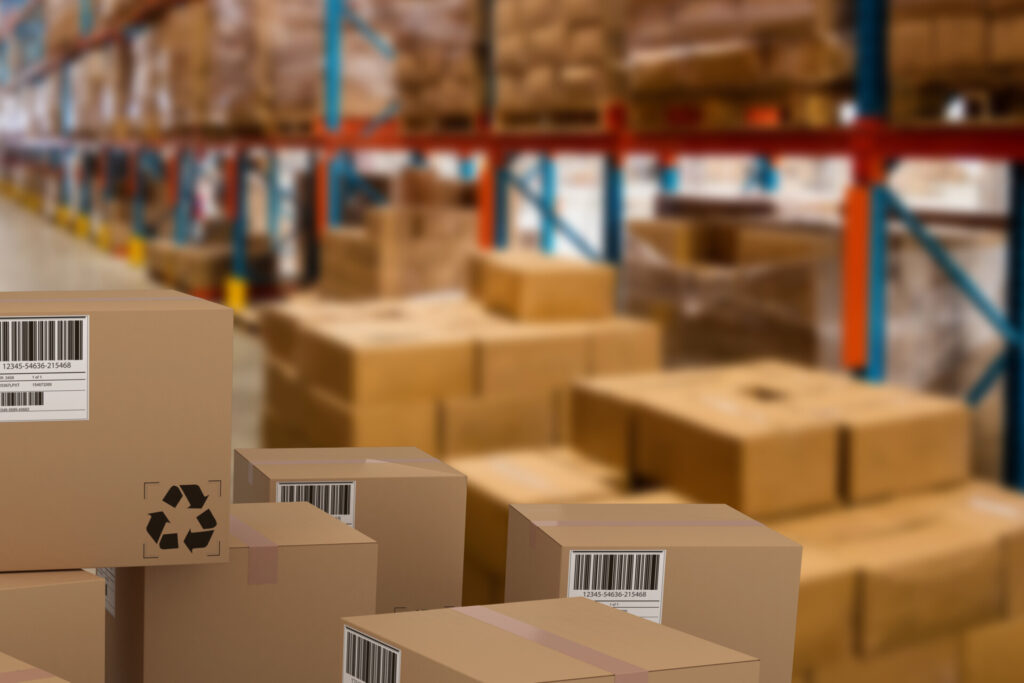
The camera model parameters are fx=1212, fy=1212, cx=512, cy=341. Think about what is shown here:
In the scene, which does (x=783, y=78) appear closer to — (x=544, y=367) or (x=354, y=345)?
(x=544, y=367)

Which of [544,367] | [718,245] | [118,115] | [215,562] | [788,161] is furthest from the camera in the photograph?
[118,115]

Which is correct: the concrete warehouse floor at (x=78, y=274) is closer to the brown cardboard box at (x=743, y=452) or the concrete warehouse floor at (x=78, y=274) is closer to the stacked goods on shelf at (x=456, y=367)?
the stacked goods on shelf at (x=456, y=367)

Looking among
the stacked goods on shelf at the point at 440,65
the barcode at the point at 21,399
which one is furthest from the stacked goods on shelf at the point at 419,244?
the barcode at the point at 21,399

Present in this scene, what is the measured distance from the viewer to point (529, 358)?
495 centimetres

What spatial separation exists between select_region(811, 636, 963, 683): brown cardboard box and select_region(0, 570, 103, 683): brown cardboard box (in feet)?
6.70

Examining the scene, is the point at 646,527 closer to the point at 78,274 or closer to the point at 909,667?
the point at 909,667

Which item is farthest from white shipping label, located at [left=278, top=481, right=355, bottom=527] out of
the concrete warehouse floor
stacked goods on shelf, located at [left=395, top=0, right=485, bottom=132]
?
stacked goods on shelf, located at [left=395, top=0, right=485, bottom=132]

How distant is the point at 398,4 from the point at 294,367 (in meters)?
3.05

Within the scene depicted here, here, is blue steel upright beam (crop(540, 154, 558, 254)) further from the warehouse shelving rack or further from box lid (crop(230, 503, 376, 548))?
box lid (crop(230, 503, 376, 548))

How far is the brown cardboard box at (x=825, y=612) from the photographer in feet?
9.61

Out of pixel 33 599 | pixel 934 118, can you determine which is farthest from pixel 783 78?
pixel 33 599

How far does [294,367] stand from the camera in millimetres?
5598

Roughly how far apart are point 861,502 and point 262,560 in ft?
7.46

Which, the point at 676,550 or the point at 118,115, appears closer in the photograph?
the point at 676,550
